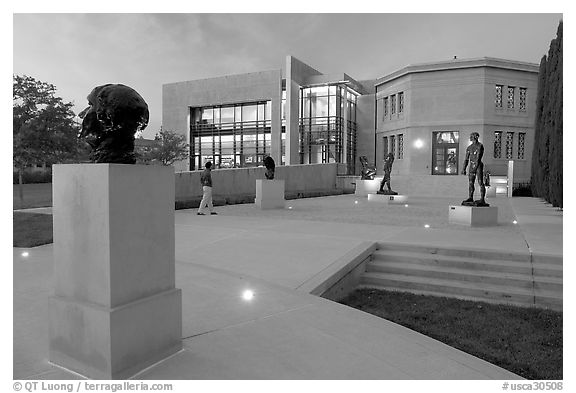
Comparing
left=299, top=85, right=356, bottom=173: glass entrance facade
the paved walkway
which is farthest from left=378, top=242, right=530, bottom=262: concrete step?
left=299, top=85, right=356, bottom=173: glass entrance facade

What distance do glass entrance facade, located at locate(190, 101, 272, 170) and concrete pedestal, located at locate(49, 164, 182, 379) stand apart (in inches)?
1452

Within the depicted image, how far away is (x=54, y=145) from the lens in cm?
1720

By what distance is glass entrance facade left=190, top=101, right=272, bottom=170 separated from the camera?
1598 inches

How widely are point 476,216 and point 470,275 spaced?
5.09 meters

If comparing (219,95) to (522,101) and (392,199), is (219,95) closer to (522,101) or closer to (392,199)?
(392,199)

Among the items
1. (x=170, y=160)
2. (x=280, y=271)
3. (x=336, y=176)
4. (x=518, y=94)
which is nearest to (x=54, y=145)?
(x=280, y=271)

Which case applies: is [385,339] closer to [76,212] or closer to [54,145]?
[76,212]

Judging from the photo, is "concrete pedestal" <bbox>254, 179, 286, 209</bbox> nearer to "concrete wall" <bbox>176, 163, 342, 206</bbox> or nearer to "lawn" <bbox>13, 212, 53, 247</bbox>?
"concrete wall" <bbox>176, 163, 342, 206</bbox>

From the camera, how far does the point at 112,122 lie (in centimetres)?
337

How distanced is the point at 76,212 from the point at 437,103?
33868 mm

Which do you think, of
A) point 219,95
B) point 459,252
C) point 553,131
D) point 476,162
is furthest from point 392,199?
point 219,95

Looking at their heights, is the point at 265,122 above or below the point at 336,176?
above

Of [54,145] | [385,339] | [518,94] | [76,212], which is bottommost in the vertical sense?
[385,339]

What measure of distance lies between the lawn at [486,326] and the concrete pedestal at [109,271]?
11.7 ft
